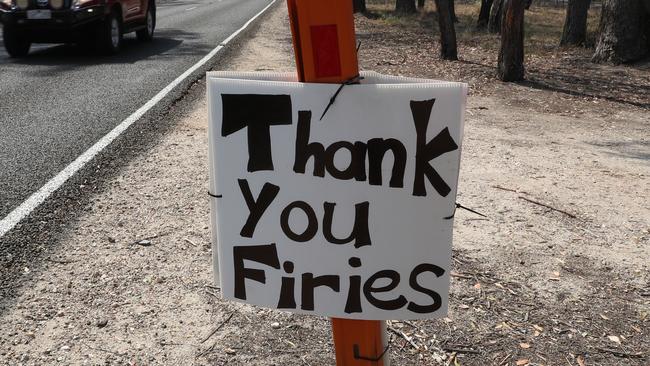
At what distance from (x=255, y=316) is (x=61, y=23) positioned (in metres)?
9.27

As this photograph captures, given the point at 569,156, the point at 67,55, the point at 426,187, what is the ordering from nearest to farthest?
the point at 426,187 < the point at 569,156 < the point at 67,55

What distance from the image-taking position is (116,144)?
6.02 metres

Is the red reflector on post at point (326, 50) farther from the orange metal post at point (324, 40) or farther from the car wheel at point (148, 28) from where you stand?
the car wheel at point (148, 28)

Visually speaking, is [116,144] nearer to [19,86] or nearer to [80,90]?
[80,90]

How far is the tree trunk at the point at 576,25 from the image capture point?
13953 millimetres

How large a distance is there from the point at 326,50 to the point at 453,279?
6.95ft

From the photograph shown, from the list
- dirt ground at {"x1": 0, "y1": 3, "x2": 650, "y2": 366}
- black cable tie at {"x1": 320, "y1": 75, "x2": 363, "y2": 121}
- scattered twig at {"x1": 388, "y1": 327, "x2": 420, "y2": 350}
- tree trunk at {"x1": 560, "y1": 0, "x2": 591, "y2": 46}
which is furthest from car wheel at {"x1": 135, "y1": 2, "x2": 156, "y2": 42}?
black cable tie at {"x1": 320, "y1": 75, "x2": 363, "y2": 121}

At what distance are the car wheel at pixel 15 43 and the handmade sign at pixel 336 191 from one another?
10825mm

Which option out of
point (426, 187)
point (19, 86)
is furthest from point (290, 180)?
point (19, 86)

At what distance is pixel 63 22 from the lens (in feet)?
35.6

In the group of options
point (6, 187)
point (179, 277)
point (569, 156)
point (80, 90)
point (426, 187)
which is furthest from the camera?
point (80, 90)

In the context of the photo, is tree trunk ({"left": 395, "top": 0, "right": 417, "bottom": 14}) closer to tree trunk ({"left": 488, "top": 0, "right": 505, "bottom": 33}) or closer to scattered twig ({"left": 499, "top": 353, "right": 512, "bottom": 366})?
tree trunk ({"left": 488, "top": 0, "right": 505, "bottom": 33})

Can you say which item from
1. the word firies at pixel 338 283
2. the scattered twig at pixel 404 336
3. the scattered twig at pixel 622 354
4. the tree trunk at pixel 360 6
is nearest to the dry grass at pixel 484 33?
the tree trunk at pixel 360 6

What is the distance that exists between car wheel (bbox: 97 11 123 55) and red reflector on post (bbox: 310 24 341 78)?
35.2 feet
